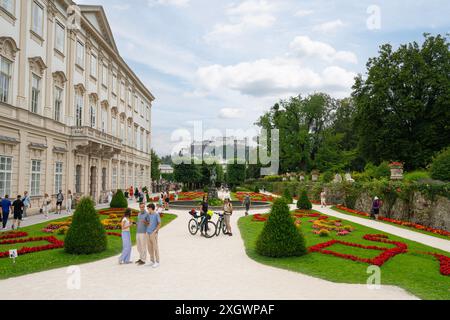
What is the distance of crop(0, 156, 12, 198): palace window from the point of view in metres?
19.0

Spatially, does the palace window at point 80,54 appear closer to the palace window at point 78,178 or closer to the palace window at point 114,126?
the palace window at point 78,178

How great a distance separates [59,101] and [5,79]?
21.5 ft

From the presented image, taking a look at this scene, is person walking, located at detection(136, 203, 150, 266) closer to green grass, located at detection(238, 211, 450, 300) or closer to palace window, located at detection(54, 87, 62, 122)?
green grass, located at detection(238, 211, 450, 300)

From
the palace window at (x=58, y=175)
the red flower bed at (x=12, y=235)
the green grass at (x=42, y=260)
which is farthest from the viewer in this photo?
the palace window at (x=58, y=175)

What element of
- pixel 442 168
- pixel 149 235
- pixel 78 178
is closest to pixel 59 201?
pixel 78 178

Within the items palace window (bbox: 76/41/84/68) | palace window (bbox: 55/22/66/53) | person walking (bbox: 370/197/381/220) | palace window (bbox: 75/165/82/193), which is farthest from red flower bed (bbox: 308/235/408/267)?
palace window (bbox: 76/41/84/68)

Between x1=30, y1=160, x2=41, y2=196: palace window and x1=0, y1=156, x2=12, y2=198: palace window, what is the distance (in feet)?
8.10

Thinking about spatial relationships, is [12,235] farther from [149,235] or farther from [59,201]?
[59,201]

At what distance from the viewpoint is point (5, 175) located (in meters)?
19.2

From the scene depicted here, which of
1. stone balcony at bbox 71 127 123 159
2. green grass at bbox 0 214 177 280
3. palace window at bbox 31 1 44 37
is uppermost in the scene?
palace window at bbox 31 1 44 37

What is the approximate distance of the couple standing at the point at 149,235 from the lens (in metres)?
10.1

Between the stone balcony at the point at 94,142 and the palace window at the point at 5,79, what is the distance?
26.4ft

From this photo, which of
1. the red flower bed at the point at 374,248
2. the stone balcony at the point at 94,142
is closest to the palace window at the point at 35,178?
the stone balcony at the point at 94,142

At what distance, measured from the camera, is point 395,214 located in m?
23.6
